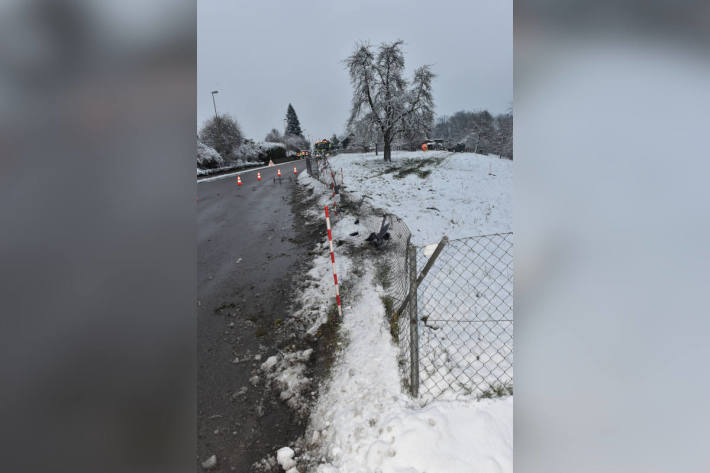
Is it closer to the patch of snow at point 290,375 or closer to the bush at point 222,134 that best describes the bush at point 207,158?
the bush at point 222,134

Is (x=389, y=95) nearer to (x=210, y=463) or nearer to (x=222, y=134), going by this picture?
(x=222, y=134)

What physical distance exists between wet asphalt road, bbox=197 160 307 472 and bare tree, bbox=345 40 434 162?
51.2 feet

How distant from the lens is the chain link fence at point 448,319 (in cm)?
300

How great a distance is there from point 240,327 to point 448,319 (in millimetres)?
2841

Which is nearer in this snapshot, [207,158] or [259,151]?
[207,158]

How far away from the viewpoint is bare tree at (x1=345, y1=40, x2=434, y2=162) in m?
22.2

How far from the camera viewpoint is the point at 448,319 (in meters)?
4.33

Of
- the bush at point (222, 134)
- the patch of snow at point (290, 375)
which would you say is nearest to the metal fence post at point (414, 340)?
the patch of snow at point (290, 375)

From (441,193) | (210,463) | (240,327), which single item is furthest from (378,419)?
(441,193)

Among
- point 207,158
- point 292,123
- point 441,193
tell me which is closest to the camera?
point 441,193

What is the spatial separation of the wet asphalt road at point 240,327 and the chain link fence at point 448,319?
1.45m

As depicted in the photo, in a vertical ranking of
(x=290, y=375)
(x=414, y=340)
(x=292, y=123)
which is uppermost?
(x=292, y=123)
